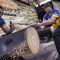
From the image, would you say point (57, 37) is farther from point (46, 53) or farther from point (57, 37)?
point (46, 53)

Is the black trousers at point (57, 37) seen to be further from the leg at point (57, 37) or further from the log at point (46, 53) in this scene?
the log at point (46, 53)

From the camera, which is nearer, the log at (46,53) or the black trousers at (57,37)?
the log at (46,53)

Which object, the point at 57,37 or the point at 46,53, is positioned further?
the point at 57,37

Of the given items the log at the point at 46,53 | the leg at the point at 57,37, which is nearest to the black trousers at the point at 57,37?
the leg at the point at 57,37

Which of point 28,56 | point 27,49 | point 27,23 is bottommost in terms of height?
point 27,23

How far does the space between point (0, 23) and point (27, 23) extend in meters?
3.12

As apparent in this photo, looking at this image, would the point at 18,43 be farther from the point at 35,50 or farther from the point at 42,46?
the point at 42,46

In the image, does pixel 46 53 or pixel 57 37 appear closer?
pixel 46 53

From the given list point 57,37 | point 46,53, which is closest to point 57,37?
point 57,37

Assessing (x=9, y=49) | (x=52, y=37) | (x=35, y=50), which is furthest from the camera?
(x=52, y=37)

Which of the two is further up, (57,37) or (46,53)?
(57,37)

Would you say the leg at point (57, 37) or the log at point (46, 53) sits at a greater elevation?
the leg at point (57, 37)

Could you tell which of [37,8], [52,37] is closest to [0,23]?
[52,37]

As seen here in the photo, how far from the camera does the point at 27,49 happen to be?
3.90 m
